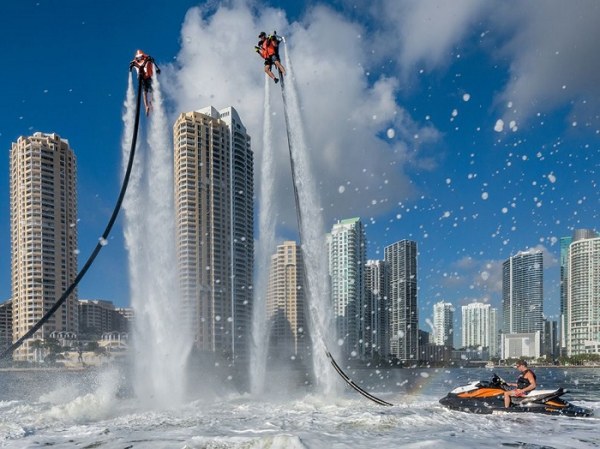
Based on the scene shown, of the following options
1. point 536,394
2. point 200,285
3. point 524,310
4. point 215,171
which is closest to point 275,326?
point 200,285

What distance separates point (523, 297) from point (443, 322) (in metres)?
31.2

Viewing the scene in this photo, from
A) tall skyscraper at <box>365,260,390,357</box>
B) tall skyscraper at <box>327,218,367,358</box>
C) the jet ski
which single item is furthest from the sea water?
tall skyscraper at <box>365,260,390,357</box>

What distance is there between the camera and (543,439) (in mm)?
11500

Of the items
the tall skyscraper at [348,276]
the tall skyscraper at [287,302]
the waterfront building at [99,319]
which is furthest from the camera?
the waterfront building at [99,319]

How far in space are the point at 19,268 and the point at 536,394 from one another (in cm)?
7336

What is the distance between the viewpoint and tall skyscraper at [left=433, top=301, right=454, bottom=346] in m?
104

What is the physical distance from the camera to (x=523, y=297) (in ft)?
407

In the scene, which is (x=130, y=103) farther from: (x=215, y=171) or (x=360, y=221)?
(x=360, y=221)

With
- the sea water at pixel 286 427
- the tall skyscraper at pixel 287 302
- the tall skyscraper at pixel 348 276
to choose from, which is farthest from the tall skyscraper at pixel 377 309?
the sea water at pixel 286 427

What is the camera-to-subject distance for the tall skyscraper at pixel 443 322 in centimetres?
10362

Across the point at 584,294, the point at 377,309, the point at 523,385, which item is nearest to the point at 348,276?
the point at 377,309

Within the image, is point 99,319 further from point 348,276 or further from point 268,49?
point 268,49

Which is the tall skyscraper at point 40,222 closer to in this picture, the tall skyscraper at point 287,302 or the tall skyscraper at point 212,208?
the tall skyscraper at point 287,302

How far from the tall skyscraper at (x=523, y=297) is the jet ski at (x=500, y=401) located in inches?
4457
